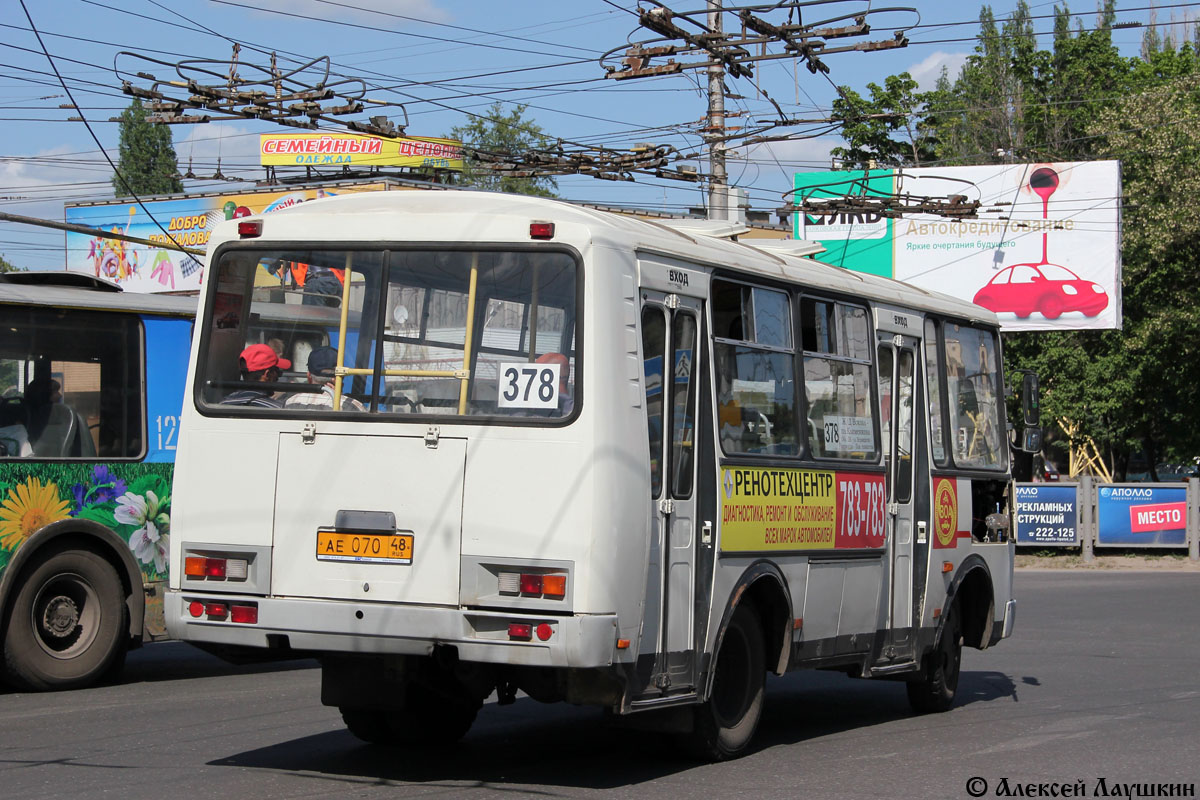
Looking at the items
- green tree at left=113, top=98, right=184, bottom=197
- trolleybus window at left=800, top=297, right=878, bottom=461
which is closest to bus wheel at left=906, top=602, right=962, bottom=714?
trolleybus window at left=800, top=297, right=878, bottom=461

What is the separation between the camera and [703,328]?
830 cm

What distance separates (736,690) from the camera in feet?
28.7

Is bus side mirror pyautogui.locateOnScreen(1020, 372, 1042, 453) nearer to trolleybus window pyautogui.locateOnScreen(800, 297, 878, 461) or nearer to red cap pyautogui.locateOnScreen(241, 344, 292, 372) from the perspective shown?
trolleybus window pyautogui.locateOnScreen(800, 297, 878, 461)

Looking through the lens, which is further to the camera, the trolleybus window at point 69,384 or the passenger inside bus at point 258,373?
the trolleybus window at point 69,384

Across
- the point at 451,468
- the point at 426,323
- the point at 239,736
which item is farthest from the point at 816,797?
the point at 239,736

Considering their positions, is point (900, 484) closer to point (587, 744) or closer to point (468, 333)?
point (587, 744)

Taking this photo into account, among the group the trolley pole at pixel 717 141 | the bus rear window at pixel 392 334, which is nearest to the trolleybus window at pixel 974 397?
the bus rear window at pixel 392 334

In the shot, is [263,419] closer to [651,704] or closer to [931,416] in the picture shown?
[651,704]

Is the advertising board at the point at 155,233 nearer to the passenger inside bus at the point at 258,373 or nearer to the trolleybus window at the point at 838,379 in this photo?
the trolleybus window at the point at 838,379

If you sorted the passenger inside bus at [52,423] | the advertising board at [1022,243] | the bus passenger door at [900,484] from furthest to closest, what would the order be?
the advertising board at [1022,243]
the passenger inside bus at [52,423]
the bus passenger door at [900,484]

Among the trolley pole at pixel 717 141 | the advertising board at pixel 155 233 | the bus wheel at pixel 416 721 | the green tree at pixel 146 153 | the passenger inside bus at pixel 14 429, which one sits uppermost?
Answer: the green tree at pixel 146 153

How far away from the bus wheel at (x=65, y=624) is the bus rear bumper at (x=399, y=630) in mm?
3791

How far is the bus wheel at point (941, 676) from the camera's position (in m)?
11.3

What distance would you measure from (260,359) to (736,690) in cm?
332
